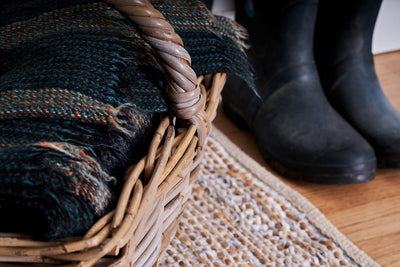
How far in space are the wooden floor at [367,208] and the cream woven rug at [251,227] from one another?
0.04m

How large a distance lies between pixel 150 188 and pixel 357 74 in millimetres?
620

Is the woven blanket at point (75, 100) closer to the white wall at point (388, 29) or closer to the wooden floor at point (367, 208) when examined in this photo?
the wooden floor at point (367, 208)

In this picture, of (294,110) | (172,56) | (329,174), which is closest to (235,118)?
(294,110)

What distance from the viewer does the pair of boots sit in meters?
0.72

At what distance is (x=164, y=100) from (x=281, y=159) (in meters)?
0.40

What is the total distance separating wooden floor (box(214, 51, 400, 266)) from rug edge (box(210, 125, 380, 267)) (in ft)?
0.09

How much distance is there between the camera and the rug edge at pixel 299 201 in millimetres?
575

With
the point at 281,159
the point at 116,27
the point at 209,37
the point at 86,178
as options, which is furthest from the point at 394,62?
the point at 86,178

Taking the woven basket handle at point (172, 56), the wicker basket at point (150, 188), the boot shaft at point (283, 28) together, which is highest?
the woven basket handle at point (172, 56)

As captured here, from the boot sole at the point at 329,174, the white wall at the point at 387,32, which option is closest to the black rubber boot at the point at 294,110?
the boot sole at the point at 329,174

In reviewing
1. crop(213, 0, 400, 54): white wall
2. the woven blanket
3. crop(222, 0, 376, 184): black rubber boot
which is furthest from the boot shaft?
crop(213, 0, 400, 54): white wall

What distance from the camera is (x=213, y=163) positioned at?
2.41 feet

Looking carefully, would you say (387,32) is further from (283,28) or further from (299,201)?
(299,201)

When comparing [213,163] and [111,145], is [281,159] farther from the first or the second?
[111,145]
